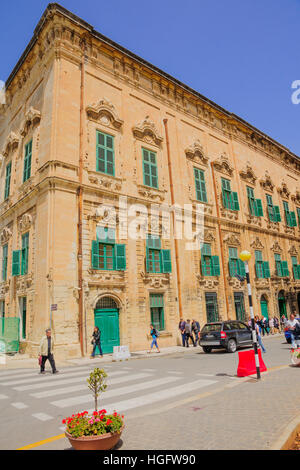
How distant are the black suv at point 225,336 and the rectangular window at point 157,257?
5.19m

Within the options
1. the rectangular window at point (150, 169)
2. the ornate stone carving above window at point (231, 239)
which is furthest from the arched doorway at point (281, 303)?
the rectangular window at point (150, 169)

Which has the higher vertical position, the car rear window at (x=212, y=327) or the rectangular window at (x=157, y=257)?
the rectangular window at (x=157, y=257)

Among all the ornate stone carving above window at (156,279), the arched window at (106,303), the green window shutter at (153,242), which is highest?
the green window shutter at (153,242)

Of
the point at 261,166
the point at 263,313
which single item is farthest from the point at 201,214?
the point at 261,166

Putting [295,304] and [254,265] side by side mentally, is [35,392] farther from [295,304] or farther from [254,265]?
[295,304]

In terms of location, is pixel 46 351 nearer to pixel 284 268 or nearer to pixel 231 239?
pixel 231 239

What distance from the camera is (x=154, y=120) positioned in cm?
2406

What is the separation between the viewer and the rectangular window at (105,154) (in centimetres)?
1955

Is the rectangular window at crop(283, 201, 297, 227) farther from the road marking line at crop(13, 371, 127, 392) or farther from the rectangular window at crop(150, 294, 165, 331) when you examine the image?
the road marking line at crop(13, 371, 127, 392)

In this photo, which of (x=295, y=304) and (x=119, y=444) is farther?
(x=295, y=304)

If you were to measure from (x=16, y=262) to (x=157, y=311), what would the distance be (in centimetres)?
896

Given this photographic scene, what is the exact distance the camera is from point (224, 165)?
2859cm

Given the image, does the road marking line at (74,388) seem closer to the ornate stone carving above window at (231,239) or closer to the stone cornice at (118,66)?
the ornate stone carving above window at (231,239)
